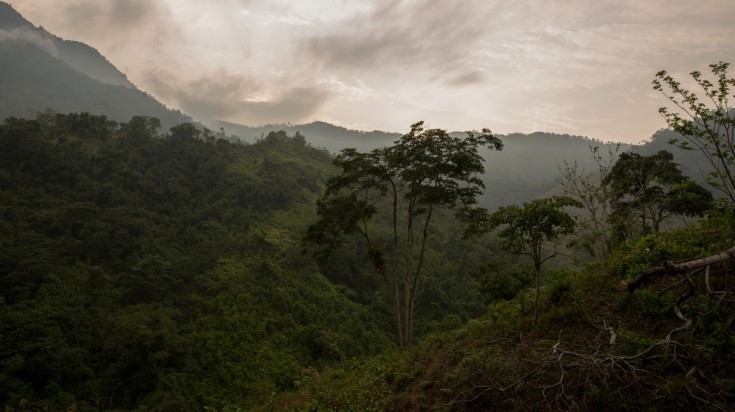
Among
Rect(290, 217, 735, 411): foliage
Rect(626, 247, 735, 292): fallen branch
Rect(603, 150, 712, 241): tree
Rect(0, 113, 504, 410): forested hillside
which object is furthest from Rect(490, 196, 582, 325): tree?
Rect(603, 150, 712, 241): tree

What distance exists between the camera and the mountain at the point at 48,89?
386ft

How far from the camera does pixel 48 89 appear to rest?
12812cm

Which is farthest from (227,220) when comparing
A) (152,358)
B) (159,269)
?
(152,358)

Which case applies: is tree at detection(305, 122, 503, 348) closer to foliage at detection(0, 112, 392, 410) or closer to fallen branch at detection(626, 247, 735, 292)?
foliage at detection(0, 112, 392, 410)

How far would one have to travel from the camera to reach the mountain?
118 meters

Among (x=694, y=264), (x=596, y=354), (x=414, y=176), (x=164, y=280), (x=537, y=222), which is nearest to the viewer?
(x=694, y=264)

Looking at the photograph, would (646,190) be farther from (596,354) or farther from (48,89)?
(48,89)

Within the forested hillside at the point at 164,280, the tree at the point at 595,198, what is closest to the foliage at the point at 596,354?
the tree at the point at 595,198

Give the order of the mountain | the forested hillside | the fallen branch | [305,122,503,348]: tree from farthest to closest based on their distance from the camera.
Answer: the mountain
the forested hillside
[305,122,503,348]: tree
the fallen branch

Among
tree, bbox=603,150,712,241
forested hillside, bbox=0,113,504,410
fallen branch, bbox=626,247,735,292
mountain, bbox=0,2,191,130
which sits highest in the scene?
mountain, bbox=0,2,191,130

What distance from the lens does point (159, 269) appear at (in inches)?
1076

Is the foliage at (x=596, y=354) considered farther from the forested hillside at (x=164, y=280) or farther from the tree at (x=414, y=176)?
the forested hillside at (x=164, y=280)

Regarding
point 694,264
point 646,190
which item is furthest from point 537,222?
point 646,190

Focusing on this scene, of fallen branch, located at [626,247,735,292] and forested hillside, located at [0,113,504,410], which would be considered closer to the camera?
fallen branch, located at [626,247,735,292]
